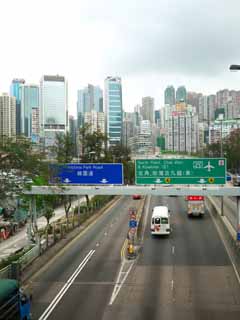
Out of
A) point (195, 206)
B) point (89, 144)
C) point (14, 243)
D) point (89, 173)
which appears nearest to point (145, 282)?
point (89, 173)

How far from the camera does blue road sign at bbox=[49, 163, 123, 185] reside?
83.6 ft

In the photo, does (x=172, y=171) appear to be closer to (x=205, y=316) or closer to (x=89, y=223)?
(x=205, y=316)

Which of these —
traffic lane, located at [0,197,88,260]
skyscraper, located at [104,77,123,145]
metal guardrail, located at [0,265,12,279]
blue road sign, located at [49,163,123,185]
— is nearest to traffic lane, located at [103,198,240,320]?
blue road sign, located at [49,163,123,185]

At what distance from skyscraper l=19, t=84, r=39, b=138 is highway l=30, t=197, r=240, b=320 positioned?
4012 inches

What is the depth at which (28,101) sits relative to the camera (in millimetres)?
141375

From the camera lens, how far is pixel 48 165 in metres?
25.0

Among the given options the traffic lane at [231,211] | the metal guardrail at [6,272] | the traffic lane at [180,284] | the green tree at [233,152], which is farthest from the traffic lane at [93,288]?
the green tree at [233,152]

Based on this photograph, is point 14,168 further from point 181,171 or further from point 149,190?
point 181,171

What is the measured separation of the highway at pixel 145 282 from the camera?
52.0 ft

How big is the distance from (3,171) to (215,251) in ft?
51.2

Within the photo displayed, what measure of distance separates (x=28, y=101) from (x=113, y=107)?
41350 mm

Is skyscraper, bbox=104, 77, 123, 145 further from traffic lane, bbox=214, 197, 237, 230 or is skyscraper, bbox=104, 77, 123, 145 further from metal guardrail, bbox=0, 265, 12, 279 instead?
metal guardrail, bbox=0, 265, 12, 279

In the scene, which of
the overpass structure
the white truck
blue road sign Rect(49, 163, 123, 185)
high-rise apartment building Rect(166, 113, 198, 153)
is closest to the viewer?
the overpass structure

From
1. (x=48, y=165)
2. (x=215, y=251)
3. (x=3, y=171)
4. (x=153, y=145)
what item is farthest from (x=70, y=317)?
(x=153, y=145)
